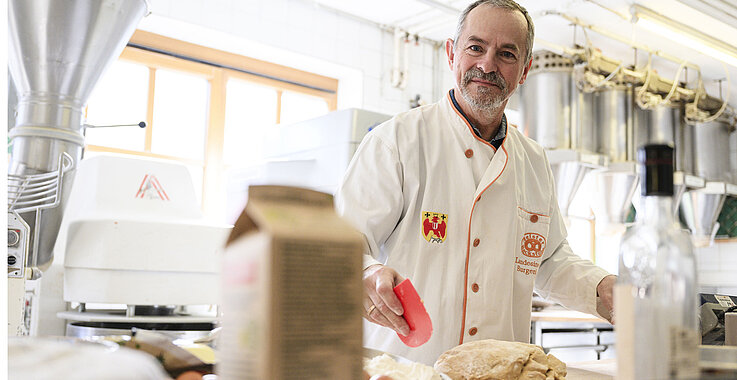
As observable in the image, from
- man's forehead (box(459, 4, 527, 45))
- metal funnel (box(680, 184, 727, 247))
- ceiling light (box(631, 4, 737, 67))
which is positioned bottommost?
metal funnel (box(680, 184, 727, 247))

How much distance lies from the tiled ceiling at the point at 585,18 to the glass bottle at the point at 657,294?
3.69 metres

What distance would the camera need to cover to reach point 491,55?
1.56m

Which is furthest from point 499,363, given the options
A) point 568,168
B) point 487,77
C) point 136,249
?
point 568,168

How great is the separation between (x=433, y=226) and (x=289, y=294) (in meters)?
1.12

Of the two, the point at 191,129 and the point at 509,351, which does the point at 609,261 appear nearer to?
the point at 191,129

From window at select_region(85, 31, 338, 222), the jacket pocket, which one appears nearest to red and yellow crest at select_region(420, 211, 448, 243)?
the jacket pocket

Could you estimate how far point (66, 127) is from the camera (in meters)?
2.27

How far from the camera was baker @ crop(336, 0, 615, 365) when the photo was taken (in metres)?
1.48

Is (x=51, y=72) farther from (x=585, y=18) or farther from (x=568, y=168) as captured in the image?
(x=585, y=18)

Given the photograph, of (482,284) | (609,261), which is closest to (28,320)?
(482,284)

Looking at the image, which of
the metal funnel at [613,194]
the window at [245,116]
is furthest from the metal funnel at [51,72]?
the metal funnel at [613,194]

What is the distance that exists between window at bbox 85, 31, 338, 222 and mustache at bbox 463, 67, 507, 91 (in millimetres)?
2464

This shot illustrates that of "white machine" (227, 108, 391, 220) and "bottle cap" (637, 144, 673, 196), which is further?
"white machine" (227, 108, 391, 220)

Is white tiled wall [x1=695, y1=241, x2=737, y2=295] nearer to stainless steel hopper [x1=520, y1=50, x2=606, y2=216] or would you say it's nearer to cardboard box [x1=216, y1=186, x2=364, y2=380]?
stainless steel hopper [x1=520, y1=50, x2=606, y2=216]
